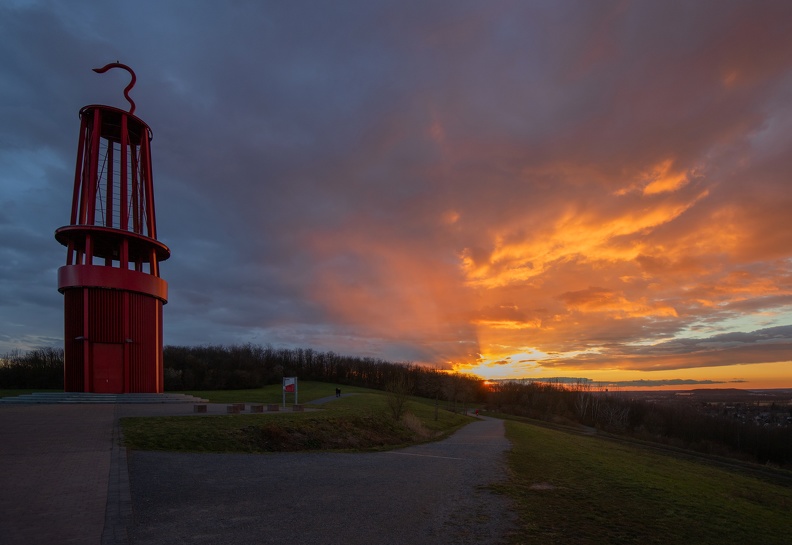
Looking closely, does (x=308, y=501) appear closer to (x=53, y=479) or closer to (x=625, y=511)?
(x=53, y=479)

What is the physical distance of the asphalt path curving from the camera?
6.73 meters

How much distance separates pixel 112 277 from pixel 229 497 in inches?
912

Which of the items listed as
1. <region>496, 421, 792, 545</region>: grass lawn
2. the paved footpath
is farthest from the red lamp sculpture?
<region>496, 421, 792, 545</region>: grass lawn

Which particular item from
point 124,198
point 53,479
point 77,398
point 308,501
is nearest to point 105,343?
point 77,398

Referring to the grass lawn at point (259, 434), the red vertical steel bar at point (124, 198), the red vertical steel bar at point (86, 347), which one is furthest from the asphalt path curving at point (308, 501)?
the red vertical steel bar at point (124, 198)

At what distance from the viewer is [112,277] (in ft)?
89.2

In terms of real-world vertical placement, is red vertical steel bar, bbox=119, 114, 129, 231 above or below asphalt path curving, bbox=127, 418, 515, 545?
above

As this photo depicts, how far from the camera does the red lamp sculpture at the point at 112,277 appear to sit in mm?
26672

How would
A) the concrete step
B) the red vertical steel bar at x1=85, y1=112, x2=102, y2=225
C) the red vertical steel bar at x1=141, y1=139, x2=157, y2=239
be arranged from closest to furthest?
the concrete step < the red vertical steel bar at x1=85, y1=112, x2=102, y2=225 < the red vertical steel bar at x1=141, y1=139, x2=157, y2=239

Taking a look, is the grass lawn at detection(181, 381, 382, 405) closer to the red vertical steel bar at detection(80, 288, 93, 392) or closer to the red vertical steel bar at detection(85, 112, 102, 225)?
the red vertical steel bar at detection(80, 288, 93, 392)

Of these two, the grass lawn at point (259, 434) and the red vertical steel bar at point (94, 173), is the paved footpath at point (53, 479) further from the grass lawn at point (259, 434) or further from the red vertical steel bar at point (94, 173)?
the red vertical steel bar at point (94, 173)

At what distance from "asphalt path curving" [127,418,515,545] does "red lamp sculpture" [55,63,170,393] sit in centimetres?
1767

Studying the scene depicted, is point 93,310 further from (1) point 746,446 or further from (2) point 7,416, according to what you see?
(1) point 746,446

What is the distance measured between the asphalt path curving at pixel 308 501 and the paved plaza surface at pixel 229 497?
0.02 m
